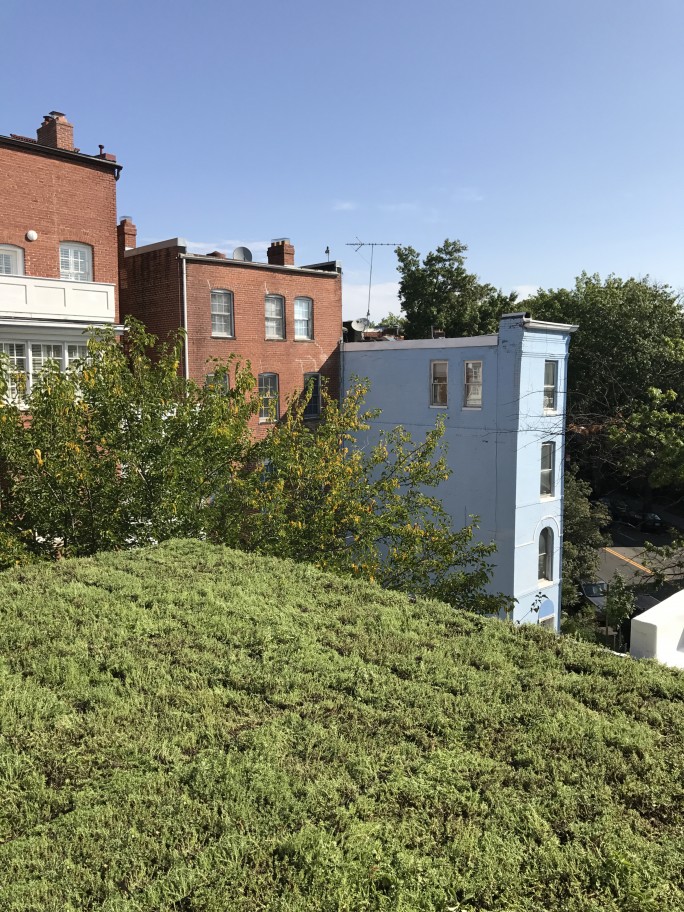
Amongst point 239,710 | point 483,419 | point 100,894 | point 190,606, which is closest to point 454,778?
point 239,710

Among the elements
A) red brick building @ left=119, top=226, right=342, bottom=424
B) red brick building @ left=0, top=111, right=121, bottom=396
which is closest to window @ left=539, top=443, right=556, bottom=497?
red brick building @ left=119, top=226, right=342, bottom=424

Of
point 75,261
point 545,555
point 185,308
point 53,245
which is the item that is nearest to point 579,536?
point 545,555

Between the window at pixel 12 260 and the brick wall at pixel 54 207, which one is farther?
the window at pixel 12 260

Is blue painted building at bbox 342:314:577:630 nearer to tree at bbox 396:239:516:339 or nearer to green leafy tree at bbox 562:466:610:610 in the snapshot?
green leafy tree at bbox 562:466:610:610

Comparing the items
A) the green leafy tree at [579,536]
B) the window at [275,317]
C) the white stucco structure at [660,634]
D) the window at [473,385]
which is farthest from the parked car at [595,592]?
the white stucco structure at [660,634]

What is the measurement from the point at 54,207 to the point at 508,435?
56.0 ft

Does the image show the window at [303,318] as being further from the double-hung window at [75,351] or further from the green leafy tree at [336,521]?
the green leafy tree at [336,521]

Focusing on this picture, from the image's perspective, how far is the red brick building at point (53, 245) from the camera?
20.2m

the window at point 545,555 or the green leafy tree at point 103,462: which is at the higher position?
the green leafy tree at point 103,462

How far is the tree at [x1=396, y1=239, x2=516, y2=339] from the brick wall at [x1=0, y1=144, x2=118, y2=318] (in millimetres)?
25385

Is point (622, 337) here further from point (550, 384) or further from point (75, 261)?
point (75, 261)

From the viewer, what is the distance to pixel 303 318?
30.7 meters

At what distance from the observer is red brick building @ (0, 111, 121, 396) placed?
20.2 meters

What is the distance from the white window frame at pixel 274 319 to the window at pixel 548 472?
456 inches
